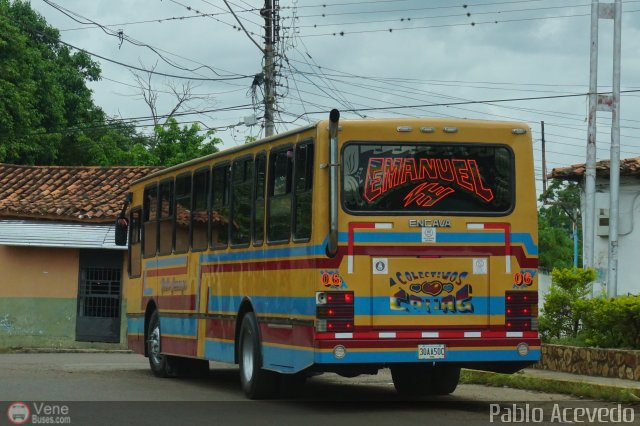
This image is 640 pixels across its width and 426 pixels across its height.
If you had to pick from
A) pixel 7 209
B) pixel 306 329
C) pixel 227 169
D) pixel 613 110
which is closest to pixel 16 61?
pixel 7 209

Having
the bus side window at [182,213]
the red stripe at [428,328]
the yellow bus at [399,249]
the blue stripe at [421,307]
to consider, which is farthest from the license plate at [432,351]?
the bus side window at [182,213]

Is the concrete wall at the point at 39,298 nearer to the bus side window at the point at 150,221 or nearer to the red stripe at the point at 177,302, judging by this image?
the bus side window at the point at 150,221

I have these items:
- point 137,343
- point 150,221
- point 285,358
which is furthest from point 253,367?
point 137,343

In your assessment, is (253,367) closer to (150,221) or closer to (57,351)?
(150,221)

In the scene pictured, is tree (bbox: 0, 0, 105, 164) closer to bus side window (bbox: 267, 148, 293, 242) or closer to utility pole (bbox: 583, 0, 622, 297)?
utility pole (bbox: 583, 0, 622, 297)

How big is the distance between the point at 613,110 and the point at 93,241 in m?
13.9

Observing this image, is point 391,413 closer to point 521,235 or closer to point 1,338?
point 521,235

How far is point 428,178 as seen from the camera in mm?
13516

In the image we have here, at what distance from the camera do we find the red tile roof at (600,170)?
25.8 metres

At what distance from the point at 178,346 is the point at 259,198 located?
4.07 m

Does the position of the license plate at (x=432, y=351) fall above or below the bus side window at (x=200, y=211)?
below

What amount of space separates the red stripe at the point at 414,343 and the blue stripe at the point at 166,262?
18.6ft

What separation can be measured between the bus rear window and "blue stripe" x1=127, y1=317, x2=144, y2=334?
8104 mm

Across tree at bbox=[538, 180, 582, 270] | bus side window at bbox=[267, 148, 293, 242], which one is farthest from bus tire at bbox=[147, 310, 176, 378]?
tree at bbox=[538, 180, 582, 270]
